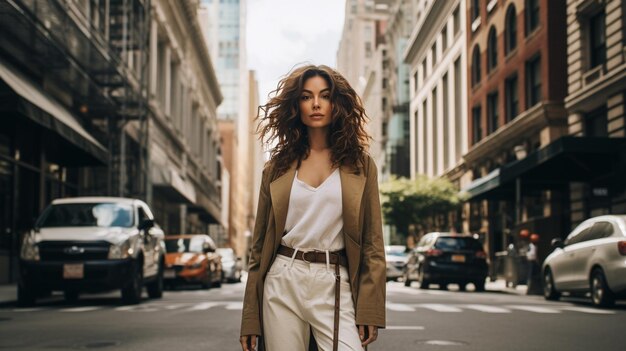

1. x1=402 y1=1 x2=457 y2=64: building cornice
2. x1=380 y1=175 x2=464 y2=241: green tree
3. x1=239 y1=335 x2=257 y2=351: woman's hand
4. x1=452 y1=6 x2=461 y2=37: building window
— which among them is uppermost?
x1=402 y1=1 x2=457 y2=64: building cornice

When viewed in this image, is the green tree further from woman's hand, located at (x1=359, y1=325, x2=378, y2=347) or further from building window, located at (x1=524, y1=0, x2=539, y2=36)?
woman's hand, located at (x1=359, y1=325, x2=378, y2=347)

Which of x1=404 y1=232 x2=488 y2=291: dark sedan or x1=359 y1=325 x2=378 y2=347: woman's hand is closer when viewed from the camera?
x1=359 y1=325 x2=378 y2=347: woman's hand

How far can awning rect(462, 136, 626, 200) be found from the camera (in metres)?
23.5

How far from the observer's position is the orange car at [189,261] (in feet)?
75.1

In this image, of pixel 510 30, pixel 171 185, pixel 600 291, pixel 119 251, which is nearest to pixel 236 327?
pixel 119 251

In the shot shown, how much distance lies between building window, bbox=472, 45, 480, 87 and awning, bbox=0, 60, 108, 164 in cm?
2411

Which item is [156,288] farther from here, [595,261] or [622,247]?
[622,247]

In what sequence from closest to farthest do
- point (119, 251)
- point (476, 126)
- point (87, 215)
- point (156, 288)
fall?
point (119, 251) < point (87, 215) < point (156, 288) < point (476, 126)

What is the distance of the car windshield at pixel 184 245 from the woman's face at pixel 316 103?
67.5 ft

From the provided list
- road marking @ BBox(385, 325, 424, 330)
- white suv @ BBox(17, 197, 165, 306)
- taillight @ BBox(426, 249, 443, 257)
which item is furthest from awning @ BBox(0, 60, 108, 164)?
road marking @ BBox(385, 325, 424, 330)

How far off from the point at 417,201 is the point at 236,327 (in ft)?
Result: 113

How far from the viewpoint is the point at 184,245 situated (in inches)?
948

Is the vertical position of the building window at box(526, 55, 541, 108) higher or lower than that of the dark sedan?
higher

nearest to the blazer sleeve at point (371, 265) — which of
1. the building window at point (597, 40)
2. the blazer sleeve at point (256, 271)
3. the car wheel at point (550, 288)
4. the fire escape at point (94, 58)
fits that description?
the blazer sleeve at point (256, 271)
